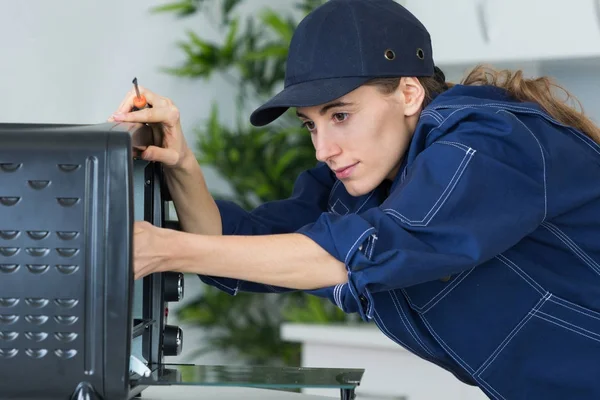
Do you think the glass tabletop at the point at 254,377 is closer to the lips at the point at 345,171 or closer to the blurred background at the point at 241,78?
the lips at the point at 345,171

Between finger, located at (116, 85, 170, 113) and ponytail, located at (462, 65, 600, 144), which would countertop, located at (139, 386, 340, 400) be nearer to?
finger, located at (116, 85, 170, 113)

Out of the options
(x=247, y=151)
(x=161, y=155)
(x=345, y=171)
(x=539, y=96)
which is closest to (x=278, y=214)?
(x=345, y=171)

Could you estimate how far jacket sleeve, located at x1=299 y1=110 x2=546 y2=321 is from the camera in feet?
3.39

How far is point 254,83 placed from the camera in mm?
2814

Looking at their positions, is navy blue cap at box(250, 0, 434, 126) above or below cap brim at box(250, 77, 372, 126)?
above

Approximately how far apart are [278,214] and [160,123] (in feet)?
1.00

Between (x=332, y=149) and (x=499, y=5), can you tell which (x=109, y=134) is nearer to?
(x=332, y=149)

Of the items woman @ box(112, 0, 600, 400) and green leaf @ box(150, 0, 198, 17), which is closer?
woman @ box(112, 0, 600, 400)

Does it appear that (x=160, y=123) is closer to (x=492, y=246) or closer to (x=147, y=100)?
(x=147, y=100)

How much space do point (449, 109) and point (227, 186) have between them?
1.86 metres

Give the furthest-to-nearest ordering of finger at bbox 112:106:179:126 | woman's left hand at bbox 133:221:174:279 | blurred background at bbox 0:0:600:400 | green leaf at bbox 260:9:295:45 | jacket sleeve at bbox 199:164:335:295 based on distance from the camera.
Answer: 1. green leaf at bbox 260:9:295:45
2. blurred background at bbox 0:0:600:400
3. jacket sleeve at bbox 199:164:335:295
4. finger at bbox 112:106:179:126
5. woman's left hand at bbox 133:221:174:279

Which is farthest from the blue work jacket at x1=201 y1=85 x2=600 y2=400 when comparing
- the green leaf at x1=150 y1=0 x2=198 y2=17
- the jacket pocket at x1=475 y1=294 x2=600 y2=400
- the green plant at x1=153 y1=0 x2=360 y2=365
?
the green leaf at x1=150 y1=0 x2=198 y2=17

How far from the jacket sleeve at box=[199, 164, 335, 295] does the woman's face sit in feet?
0.68

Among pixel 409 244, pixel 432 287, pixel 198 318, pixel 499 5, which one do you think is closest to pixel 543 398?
pixel 432 287
